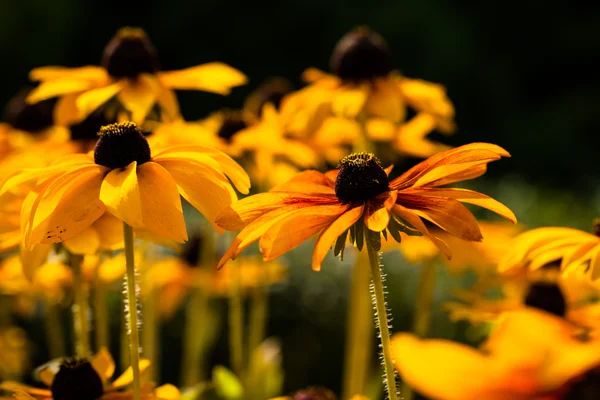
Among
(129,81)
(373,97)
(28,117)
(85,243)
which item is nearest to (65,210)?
(85,243)

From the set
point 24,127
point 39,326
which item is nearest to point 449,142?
point 39,326

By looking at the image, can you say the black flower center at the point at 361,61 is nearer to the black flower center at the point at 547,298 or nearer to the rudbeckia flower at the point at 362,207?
the black flower center at the point at 547,298

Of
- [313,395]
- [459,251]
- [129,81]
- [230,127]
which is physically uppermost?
[230,127]

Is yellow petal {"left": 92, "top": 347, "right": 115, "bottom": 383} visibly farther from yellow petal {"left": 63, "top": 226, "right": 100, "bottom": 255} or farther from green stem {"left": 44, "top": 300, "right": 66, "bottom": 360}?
green stem {"left": 44, "top": 300, "right": 66, "bottom": 360}

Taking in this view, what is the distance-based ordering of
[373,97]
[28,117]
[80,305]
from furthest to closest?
[28,117]
[373,97]
[80,305]

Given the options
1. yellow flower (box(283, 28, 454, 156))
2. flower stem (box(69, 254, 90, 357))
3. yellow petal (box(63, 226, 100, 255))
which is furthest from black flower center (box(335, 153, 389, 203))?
yellow flower (box(283, 28, 454, 156))

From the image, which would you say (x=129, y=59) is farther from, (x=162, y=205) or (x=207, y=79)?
(x=162, y=205)

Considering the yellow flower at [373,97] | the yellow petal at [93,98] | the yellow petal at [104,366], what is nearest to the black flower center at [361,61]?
the yellow flower at [373,97]
